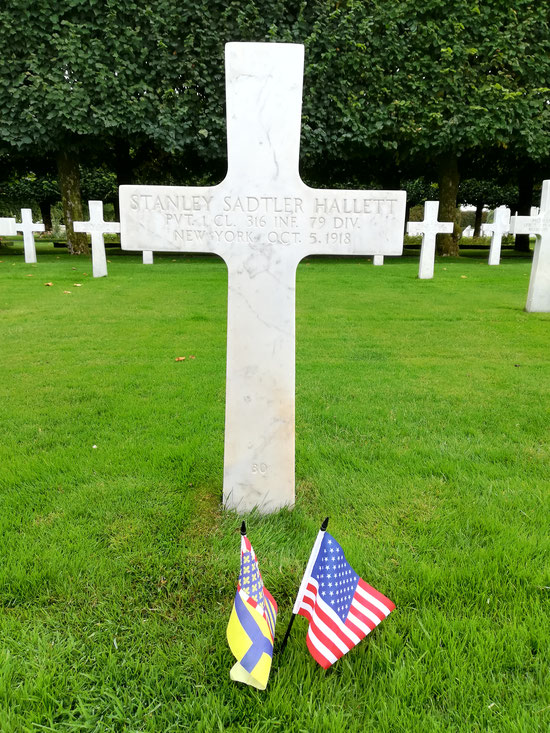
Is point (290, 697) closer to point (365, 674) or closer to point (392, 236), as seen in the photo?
point (365, 674)

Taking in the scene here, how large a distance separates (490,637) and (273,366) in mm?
1457

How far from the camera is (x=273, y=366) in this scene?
249 cm

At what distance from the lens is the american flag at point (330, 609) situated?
1.62m

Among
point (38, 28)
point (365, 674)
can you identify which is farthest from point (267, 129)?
point (38, 28)

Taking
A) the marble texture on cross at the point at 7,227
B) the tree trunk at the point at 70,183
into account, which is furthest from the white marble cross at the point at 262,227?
the tree trunk at the point at 70,183

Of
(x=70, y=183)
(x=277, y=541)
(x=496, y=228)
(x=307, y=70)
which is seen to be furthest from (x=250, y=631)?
(x=70, y=183)

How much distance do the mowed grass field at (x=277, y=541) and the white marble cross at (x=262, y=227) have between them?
578 mm

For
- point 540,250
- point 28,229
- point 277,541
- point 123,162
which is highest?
point 123,162

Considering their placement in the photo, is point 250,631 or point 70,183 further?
point 70,183

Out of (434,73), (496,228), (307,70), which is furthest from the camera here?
(496,228)

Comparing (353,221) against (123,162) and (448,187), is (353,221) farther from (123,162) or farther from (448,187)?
(123,162)

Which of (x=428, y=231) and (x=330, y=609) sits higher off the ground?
(x=428, y=231)

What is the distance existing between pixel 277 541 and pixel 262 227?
1539 mm

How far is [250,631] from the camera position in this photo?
5.15ft
